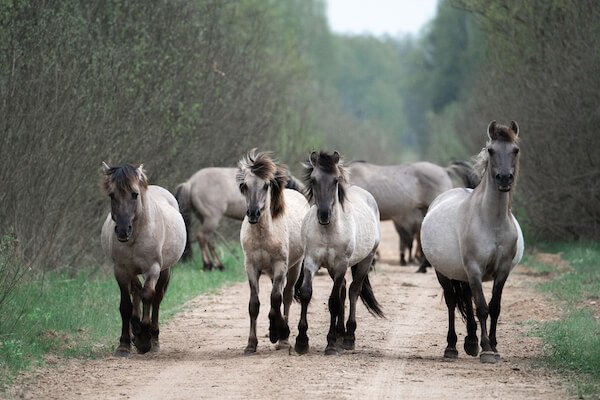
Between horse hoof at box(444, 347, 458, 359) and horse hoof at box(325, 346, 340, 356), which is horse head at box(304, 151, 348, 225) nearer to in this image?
horse hoof at box(325, 346, 340, 356)

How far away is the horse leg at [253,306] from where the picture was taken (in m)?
10.5

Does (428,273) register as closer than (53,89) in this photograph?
No

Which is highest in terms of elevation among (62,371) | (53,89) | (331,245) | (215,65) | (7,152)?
(215,65)

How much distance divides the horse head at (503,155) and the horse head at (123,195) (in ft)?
10.9

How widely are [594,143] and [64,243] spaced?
10.0 metres

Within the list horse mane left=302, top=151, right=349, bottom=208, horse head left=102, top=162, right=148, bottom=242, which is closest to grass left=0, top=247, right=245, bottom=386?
horse head left=102, top=162, right=148, bottom=242

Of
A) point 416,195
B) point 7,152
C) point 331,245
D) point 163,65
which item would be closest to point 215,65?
point 163,65

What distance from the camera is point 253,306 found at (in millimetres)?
10734

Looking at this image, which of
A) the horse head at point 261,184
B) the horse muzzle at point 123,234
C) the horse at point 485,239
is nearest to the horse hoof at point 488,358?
the horse at point 485,239

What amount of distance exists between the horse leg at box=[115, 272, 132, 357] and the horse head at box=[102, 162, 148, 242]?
0.61 metres

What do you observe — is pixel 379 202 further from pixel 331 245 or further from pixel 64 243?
pixel 331 245

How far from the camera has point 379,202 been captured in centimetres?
2161

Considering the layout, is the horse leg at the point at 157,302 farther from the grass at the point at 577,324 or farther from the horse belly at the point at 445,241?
the grass at the point at 577,324

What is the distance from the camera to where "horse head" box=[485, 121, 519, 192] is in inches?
395
